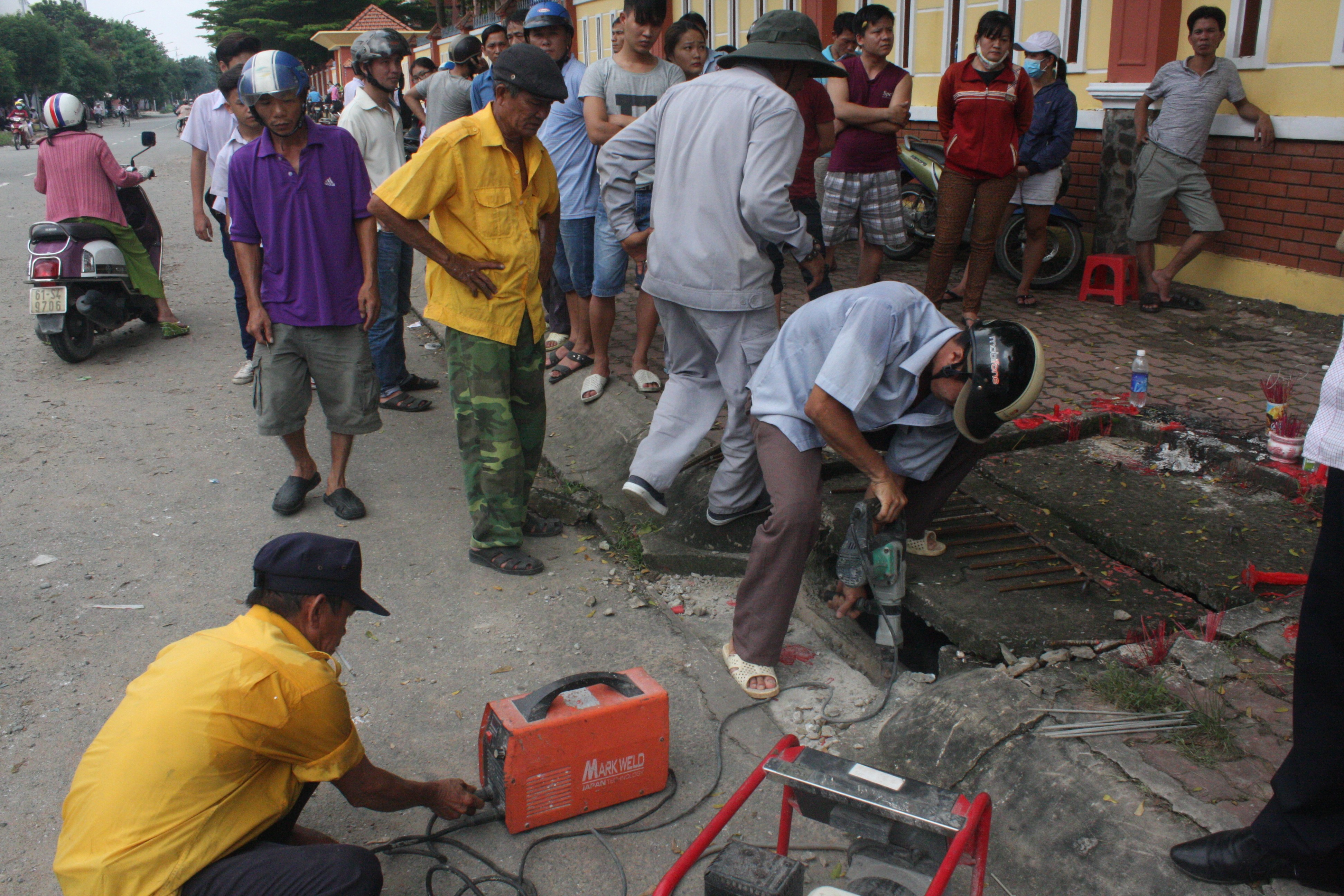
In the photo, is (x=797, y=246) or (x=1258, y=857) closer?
(x=1258, y=857)

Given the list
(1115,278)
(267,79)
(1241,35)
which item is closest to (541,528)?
(267,79)

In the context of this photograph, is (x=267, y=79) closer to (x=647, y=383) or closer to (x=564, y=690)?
(x=647, y=383)

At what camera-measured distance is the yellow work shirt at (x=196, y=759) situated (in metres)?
1.99

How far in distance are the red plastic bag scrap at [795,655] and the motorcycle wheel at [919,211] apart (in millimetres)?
5825

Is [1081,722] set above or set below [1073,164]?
below

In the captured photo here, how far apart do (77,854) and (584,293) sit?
4311mm

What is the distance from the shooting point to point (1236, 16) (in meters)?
6.80

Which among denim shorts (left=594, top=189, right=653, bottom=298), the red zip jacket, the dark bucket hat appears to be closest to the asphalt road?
denim shorts (left=594, top=189, right=653, bottom=298)

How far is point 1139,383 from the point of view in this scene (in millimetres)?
4906

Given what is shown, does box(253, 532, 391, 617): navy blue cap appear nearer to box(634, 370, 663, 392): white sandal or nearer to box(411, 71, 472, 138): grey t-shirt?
box(634, 370, 663, 392): white sandal

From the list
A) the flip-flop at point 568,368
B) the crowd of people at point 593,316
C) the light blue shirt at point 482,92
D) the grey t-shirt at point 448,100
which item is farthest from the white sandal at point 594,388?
the grey t-shirt at point 448,100

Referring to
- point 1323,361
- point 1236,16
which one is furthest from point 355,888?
point 1236,16

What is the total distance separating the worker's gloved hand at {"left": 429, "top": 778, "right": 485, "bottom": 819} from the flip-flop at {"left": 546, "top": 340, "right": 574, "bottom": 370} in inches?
146

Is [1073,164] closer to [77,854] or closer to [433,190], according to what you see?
[433,190]
